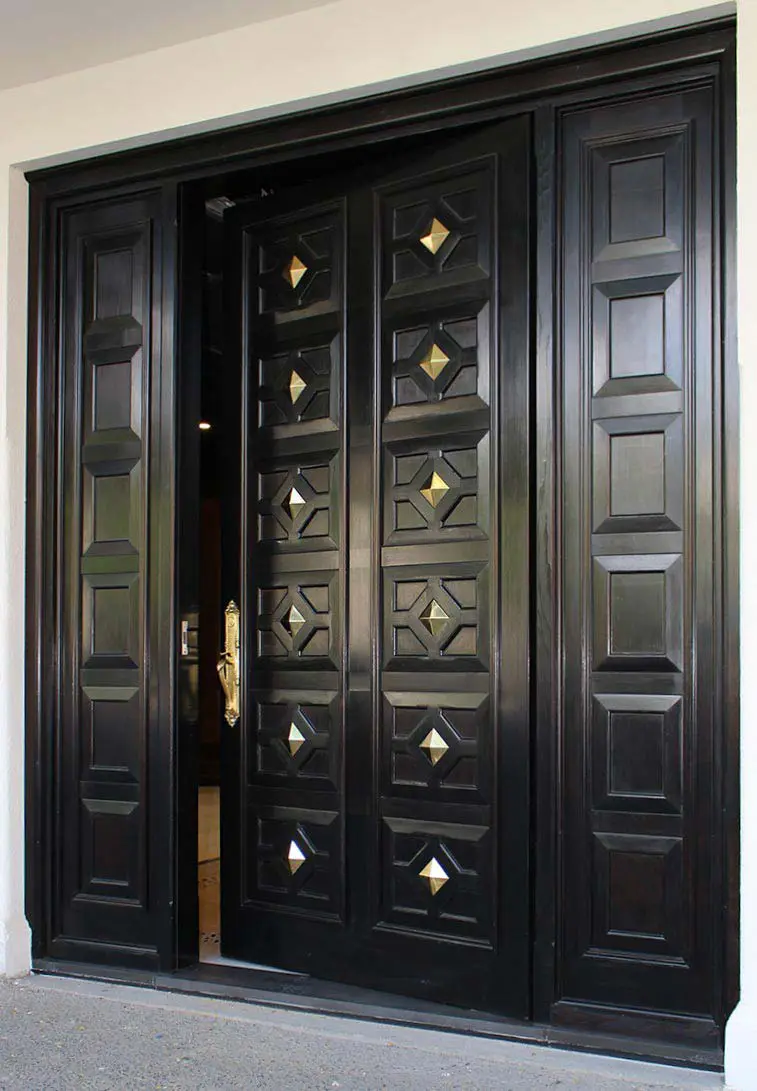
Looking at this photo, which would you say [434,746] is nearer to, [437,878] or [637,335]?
[437,878]

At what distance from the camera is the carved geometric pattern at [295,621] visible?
346cm

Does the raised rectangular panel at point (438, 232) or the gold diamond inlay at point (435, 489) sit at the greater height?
the raised rectangular panel at point (438, 232)

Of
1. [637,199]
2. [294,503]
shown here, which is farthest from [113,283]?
[637,199]

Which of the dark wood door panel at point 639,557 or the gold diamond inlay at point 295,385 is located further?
the gold diamond inlay at point 295,385

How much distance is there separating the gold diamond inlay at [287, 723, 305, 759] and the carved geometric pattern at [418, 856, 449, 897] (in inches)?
21.5

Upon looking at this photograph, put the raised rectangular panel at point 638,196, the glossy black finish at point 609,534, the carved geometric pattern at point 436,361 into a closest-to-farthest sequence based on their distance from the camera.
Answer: the glossy black finish at point 609,534 → the raised rectangular panel at point 638,196 → the carved geometric pattern at point 436,361

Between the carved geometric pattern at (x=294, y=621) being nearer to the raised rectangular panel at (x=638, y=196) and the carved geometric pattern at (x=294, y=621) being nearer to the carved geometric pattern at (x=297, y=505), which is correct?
the carved geometric pattern at (x=297, y=505)

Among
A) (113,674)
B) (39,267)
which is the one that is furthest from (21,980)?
(39,267)

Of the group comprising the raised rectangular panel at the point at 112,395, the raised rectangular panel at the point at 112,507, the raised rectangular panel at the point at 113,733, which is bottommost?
the raised rectangular panel at the point at 113,733

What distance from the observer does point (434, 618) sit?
10.5ft

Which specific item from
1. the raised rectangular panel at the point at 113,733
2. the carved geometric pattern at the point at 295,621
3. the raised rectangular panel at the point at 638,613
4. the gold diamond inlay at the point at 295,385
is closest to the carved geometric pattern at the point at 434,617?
the carved geometric pattern at the point at 295,621

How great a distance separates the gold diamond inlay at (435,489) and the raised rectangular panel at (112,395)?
1040 millimetres

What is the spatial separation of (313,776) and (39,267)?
6.15ft

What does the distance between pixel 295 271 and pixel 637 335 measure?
118 cm
